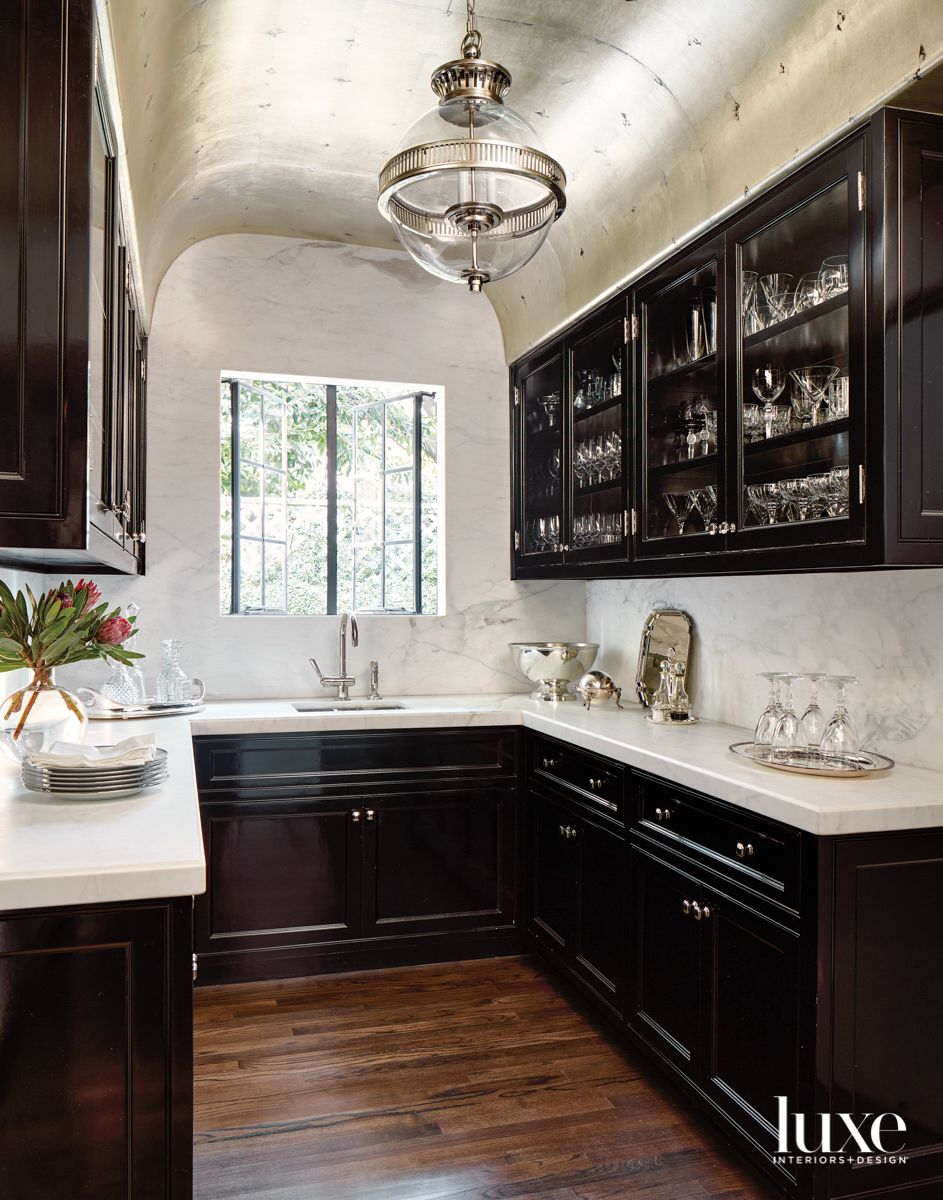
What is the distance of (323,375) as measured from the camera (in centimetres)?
399

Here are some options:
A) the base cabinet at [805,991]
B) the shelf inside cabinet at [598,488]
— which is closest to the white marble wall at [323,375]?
the shelf inside cabinet at [598,488]

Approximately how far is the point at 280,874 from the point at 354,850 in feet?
0.90

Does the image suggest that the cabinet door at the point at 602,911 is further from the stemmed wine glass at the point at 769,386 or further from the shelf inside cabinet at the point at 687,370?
the shelf inside cabinet at the point at 687,370

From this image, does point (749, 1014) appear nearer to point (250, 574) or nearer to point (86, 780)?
point (86, 780)

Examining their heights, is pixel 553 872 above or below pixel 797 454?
below

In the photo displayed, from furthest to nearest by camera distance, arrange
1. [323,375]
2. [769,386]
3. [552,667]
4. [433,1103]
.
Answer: [323,375], [552,667], [433,1103], [769,386]

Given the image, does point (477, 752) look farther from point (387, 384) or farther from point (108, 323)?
point (108, 323)

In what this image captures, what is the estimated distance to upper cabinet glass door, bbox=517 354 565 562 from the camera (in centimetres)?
373

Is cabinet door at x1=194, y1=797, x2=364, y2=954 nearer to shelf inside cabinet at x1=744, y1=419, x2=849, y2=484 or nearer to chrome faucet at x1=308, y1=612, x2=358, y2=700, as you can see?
chrome faucet at x1=308, y1=612, x2=358, y2=700

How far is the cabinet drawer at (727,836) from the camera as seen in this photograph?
1.98 meters

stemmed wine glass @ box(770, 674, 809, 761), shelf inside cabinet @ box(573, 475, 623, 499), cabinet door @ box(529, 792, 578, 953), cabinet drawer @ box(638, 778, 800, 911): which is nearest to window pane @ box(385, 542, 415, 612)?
shelf inside cabinet @ box(573, 475, 623, 499)

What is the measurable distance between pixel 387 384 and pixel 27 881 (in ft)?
10.0

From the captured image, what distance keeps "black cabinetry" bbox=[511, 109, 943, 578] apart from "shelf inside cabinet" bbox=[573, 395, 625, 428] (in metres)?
0.17

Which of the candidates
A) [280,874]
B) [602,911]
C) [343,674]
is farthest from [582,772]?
[343,674]
